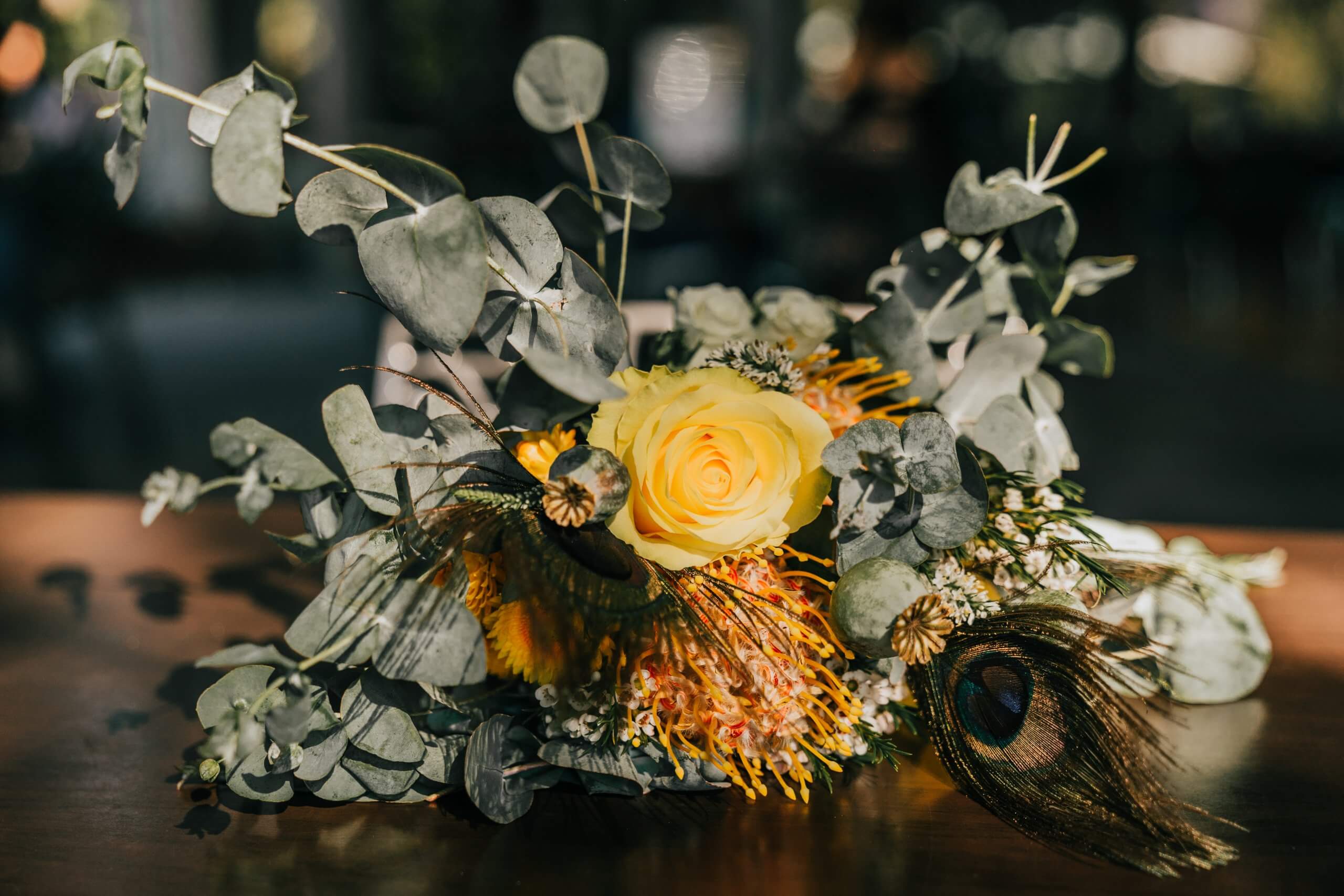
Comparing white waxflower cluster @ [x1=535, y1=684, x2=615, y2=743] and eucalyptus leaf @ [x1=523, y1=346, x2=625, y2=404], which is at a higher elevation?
eucalyptus leaf @ [x1=523, y1=346, x2=625, y2=404]

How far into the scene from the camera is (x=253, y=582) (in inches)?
35.1

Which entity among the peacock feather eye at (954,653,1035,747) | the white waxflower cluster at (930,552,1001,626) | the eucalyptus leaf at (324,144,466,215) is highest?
the eucalyptus leaf at (324,144,466,215)

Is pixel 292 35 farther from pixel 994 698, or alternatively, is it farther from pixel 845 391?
pixel 994 698

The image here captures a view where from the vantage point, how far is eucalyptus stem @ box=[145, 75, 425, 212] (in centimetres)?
41

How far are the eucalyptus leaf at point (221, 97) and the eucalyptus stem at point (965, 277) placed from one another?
1.28 ft

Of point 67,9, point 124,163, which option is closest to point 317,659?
point 124,163

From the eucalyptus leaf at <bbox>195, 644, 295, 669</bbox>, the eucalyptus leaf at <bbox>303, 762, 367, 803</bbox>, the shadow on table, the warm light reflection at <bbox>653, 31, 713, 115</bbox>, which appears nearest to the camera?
the eucalyptus leaf at <bbox>195, 644, 295, 669</bbox>

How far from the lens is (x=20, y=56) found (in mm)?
4480

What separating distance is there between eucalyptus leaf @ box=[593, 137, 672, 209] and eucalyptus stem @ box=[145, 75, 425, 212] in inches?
5.4

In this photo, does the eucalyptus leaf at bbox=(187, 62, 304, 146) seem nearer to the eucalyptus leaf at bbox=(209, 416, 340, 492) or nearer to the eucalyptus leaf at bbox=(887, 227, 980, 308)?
the eucalyptus leaf at bbox=(209, 416, 340, 492)

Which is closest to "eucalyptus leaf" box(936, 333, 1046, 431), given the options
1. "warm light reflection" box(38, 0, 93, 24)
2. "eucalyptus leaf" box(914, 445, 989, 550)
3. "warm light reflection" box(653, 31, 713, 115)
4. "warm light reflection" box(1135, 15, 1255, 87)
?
"eucalyptus leaf" box(914, 445, 989, 550)

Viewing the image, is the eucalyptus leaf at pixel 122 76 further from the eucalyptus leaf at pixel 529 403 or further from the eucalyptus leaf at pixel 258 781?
the eucalyptus leaf at pixel 258 781

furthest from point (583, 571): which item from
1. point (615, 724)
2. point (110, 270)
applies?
point (110, 270)

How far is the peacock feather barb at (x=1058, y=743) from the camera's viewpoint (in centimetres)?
47
